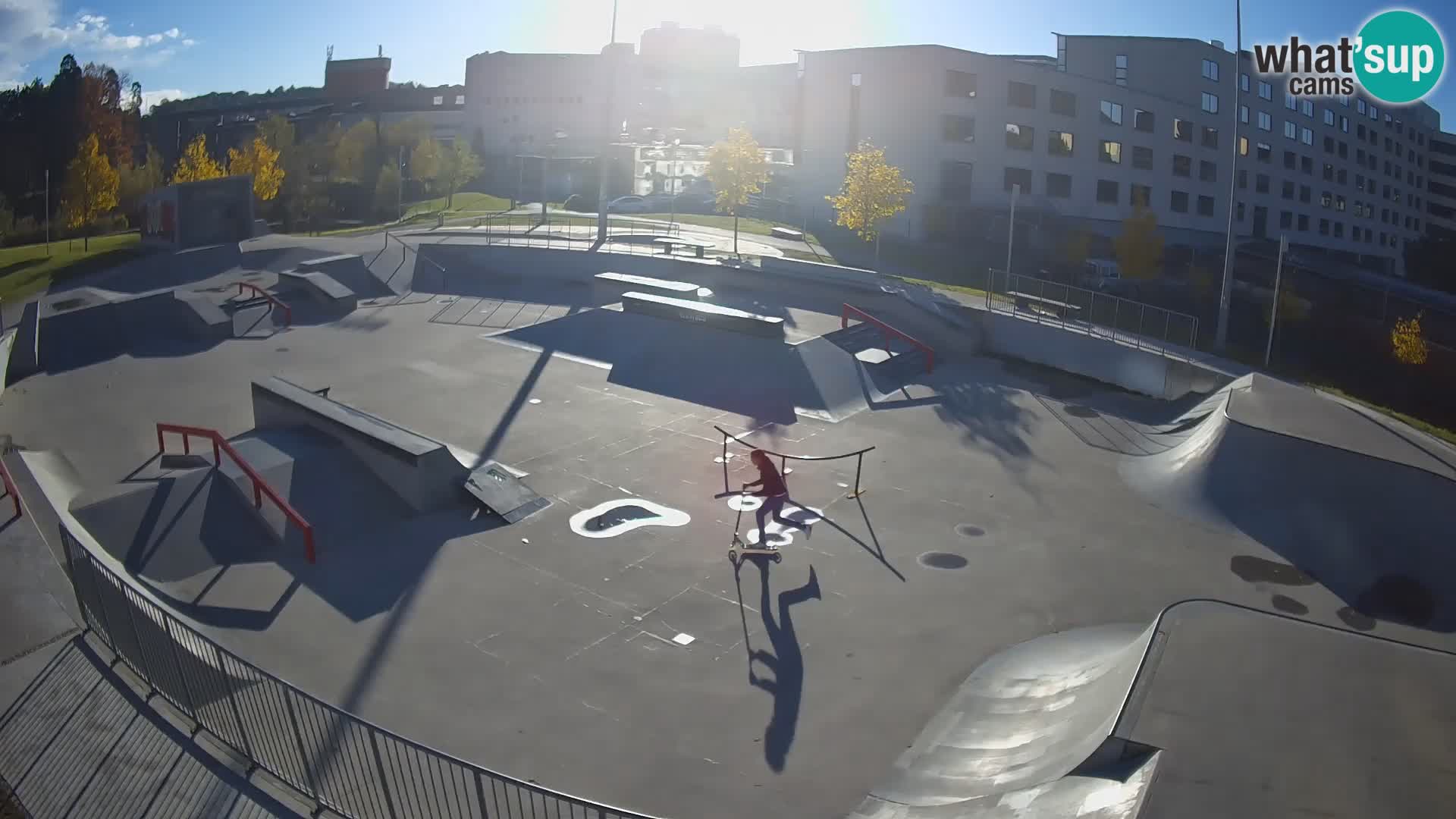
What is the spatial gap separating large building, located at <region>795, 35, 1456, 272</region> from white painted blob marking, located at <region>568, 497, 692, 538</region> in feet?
127

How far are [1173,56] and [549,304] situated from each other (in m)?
45.8

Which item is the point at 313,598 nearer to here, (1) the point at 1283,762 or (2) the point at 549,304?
(1) the point at 1283,762

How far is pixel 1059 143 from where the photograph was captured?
5212 centimetres

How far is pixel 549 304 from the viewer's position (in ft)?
99.3

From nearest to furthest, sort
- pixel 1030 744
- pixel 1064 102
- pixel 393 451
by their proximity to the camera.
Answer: pixel 1030 744, pixel 393 451, pixel 1064 102

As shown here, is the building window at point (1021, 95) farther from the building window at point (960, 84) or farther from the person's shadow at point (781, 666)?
the person's shadow at point (781, 666)

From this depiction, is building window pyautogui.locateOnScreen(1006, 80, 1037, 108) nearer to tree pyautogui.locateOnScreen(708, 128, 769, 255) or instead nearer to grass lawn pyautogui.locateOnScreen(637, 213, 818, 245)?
grass lawn pyautogui.locateOnScreen(637, 213, 818, 245)

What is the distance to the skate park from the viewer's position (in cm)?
771

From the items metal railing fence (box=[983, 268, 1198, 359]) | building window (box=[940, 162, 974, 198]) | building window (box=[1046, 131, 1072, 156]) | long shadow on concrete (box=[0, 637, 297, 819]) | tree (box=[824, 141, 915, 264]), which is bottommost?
long shadow on concrete (box=[0, 637, 297, 819])

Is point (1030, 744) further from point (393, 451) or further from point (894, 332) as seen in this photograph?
point (894, 332)

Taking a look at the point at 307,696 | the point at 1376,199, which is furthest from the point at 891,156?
the point at 1376,199

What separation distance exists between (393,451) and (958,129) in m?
42.8

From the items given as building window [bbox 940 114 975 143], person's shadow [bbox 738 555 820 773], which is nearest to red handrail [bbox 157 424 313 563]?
person's shadow [bbox 738 555 820 773]

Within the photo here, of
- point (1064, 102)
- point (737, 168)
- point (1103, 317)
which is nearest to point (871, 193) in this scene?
point (737, 168)
